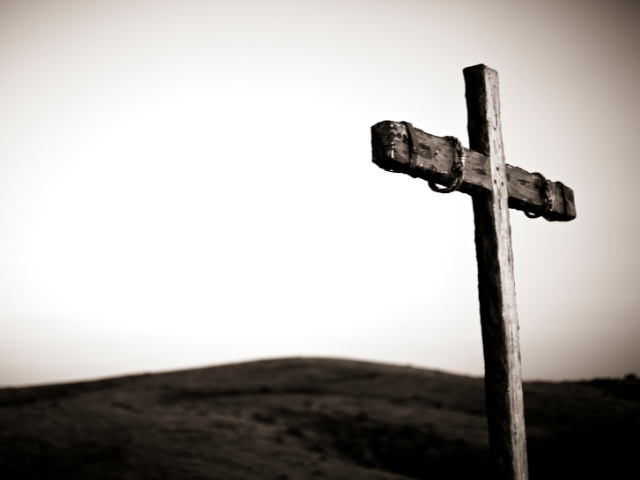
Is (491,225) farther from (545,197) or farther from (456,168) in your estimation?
(545,197)

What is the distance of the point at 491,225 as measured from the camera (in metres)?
3.61

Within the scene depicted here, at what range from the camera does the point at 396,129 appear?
2.95 metres

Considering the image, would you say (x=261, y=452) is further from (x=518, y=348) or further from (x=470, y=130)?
(x=470, y=130)

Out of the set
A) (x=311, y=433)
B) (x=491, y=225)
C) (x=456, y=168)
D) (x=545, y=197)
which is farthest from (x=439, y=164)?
(x=311, y=433)

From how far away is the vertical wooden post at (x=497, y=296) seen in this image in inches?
135

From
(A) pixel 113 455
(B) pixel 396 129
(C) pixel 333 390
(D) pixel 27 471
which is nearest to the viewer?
(B) pixel 396 129

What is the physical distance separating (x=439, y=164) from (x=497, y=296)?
1091 mm

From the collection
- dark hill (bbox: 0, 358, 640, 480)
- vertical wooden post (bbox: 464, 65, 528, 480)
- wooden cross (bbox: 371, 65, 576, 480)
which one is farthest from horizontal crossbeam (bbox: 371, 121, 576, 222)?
dark hill (bbox: 0, 358, 640, 480)

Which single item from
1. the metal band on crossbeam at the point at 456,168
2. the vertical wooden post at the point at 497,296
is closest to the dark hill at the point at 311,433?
the vertical wooden post at the point at 497,296

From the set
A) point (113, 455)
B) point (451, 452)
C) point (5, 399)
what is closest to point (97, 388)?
point (5, 399)

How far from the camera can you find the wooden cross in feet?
10.4

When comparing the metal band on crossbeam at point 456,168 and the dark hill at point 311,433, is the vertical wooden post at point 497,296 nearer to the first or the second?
the metal band on crossbeam at point 456,168

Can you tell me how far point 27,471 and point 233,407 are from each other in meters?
6.87

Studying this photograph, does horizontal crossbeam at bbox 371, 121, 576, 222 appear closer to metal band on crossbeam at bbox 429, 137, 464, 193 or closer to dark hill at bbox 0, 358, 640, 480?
metal band on crossbeam at bbox 429, 137, 464, 193
